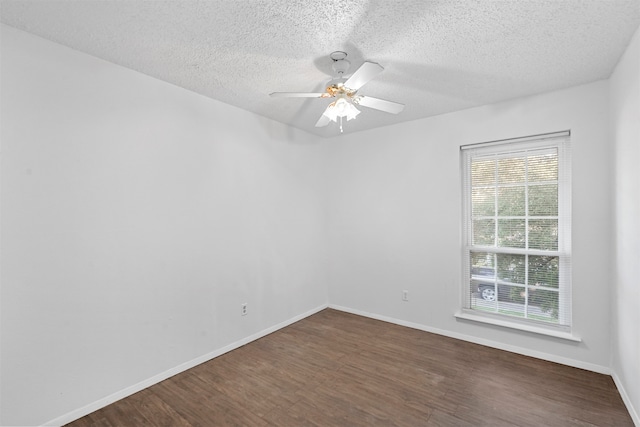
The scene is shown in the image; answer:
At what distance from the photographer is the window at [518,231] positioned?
9.33 ft

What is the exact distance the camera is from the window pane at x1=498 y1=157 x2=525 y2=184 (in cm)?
304

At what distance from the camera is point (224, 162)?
10.1 ft

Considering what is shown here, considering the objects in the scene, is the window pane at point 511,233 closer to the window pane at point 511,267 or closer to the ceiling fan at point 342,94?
the window pane at point 511,267

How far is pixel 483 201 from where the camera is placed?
3.29m

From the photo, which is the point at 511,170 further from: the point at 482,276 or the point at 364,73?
the point at 364,73

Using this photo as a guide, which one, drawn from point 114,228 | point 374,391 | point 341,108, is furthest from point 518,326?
point 114,228

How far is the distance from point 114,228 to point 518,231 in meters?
3.71

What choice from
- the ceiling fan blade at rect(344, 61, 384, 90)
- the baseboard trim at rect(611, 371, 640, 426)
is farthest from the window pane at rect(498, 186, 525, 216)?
the ceiling fan blade at rect(344, 61, 384, 90)

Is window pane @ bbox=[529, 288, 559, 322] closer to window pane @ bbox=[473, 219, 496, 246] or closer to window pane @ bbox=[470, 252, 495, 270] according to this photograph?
window pane @ bbox=[470, 252, 495, 270]

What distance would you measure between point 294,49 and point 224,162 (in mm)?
1453

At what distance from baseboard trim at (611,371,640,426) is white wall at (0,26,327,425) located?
10.2 feet

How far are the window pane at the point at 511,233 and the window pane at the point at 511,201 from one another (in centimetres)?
8

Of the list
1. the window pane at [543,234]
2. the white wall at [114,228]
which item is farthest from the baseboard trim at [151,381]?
the window pane at [543,234]

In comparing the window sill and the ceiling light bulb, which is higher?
the ceiling light bulb
